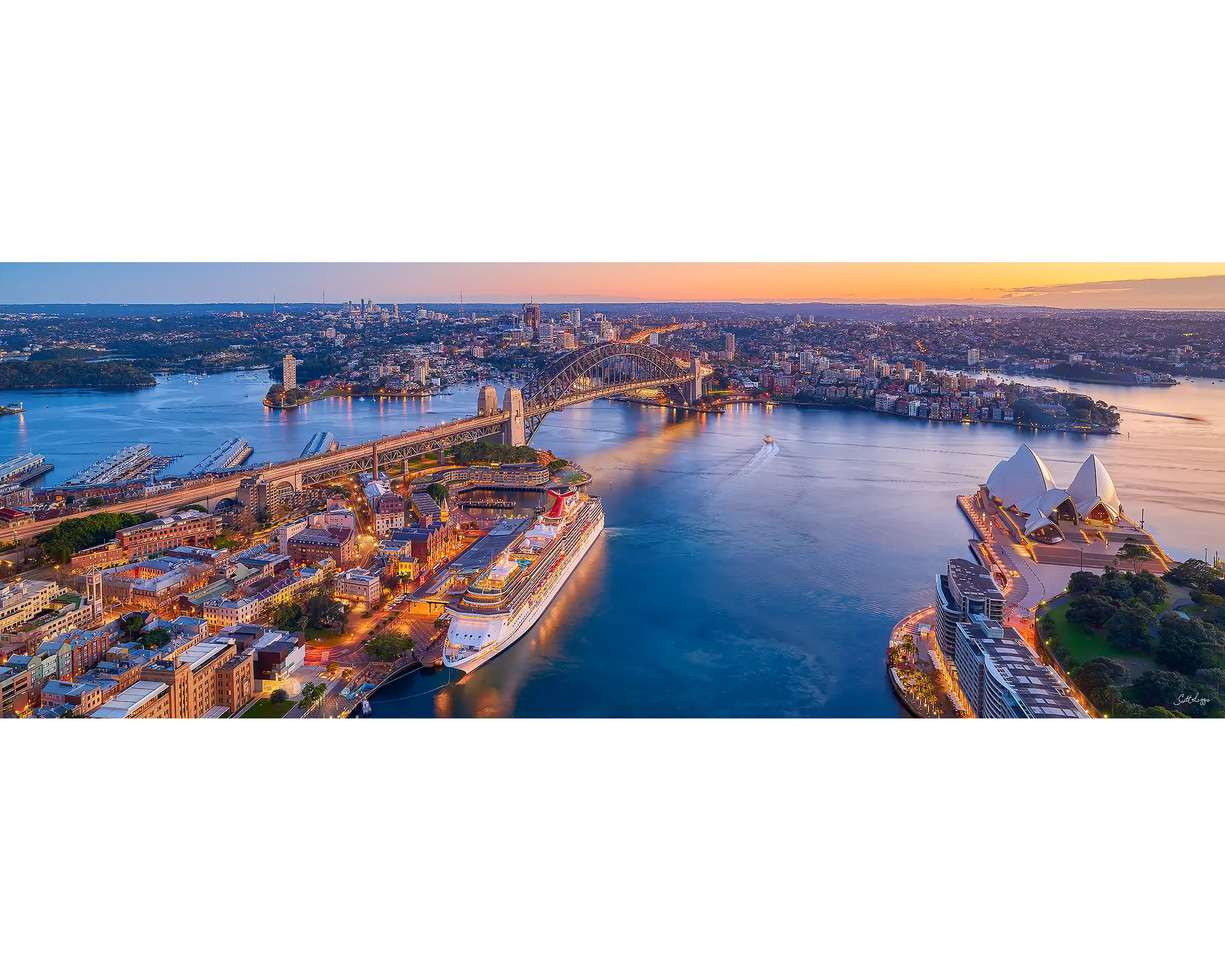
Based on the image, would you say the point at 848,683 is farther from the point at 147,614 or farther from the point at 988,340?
the point at 988,340

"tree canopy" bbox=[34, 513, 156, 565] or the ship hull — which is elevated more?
"tree canopy" bbox=[34, 513, 156, 565]

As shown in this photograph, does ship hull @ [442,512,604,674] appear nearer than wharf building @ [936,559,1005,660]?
No

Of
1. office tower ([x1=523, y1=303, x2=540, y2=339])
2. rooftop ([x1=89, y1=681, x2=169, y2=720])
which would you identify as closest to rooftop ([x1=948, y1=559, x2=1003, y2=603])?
rooftop ([x1=89, y1=681, x2=169, y2=720])

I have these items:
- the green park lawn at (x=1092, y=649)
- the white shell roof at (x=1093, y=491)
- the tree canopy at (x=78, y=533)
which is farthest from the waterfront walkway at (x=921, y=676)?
the tree canopy at (x=78, y=533)

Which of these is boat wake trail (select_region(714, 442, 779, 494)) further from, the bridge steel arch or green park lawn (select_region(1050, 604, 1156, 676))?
green park lawn (select_region(1050, 604, 1156, 676))

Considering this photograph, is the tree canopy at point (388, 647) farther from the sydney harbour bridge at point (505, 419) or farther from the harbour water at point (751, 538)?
the sydney harbour bridge at point (505, 419)

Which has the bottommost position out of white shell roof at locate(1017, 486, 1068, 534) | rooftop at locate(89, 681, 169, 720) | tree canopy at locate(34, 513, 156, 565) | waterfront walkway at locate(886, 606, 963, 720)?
waterfront walkway at locate(886, 606, 963, 720)
